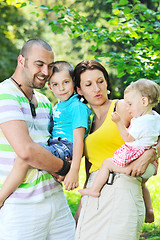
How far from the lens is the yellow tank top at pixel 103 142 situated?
104 inches

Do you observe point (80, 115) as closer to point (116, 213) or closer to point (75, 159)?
point (75, 159)

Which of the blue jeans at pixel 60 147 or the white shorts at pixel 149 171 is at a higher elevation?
the blue jeans at pixel 60 147

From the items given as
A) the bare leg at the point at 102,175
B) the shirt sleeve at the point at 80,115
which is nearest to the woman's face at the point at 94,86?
the shirt sleeve at the point at 80,115

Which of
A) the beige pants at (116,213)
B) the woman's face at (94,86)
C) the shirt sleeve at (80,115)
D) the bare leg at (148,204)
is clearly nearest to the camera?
the beige pants at (116,213)

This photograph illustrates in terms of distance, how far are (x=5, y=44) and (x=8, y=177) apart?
16.1 m

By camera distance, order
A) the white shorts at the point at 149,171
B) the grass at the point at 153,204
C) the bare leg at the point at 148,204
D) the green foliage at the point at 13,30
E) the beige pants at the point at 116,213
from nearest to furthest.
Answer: the beige pants at the point at 116,213, the white shorts at the point at 149,171, the bare leg at the point at 148,204, the grass at the point at 153,204, the green foliage at the point at 13,30

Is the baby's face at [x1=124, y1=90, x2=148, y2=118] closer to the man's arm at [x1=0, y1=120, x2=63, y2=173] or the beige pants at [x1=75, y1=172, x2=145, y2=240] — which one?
the beige pants at [x1=75, y1=172, x2=145, y2=240]

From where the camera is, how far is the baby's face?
2.48 meters

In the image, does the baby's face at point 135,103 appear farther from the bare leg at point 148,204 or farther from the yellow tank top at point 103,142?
the bare leg at point 148,204

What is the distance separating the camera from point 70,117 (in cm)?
281

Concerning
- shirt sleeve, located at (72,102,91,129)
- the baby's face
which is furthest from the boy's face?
the baby's face

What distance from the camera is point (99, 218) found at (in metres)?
2.49

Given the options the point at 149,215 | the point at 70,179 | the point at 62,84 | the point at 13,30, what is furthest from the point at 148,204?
the point at 13,30

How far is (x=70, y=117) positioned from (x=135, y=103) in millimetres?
615
